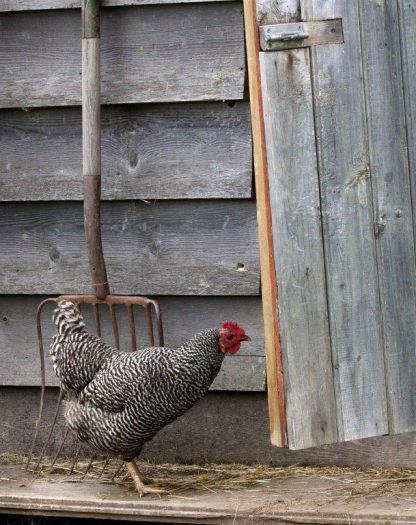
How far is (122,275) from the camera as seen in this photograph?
4.43 metres

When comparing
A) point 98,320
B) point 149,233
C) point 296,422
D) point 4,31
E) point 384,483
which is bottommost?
point 384,483

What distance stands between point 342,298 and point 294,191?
15.3 inches

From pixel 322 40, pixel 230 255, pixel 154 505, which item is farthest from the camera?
pixel 230 255

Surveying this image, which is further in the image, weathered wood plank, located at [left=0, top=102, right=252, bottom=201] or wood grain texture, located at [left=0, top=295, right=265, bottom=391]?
wood grain texture, located at [left=0, top=295, right=265, bottom=391]

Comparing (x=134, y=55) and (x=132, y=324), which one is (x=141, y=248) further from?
(x=134, y=55)

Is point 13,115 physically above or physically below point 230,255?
above

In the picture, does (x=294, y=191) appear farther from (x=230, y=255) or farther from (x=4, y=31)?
(x=4, y=31)

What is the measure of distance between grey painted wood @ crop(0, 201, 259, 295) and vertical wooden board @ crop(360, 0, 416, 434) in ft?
2.46

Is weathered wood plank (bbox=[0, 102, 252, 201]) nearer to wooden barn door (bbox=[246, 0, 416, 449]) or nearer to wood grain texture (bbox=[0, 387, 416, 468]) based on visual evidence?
wooden barn door (bbox=[246, 0, 416, 449])

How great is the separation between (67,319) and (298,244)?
3.64 ft

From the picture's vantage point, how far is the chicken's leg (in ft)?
13.4

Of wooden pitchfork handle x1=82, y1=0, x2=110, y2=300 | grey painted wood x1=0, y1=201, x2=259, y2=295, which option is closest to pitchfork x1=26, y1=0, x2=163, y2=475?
wooden pitchfork handle x1=82, y1=0, x2=110, y2=300

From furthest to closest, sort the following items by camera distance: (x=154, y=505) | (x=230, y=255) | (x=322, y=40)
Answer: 1. (x=230, y=255)
2. (x=154, y=505)
3. (x=322, y=40)

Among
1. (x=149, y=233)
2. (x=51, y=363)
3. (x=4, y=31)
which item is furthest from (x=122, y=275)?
(x=4, y=31)
